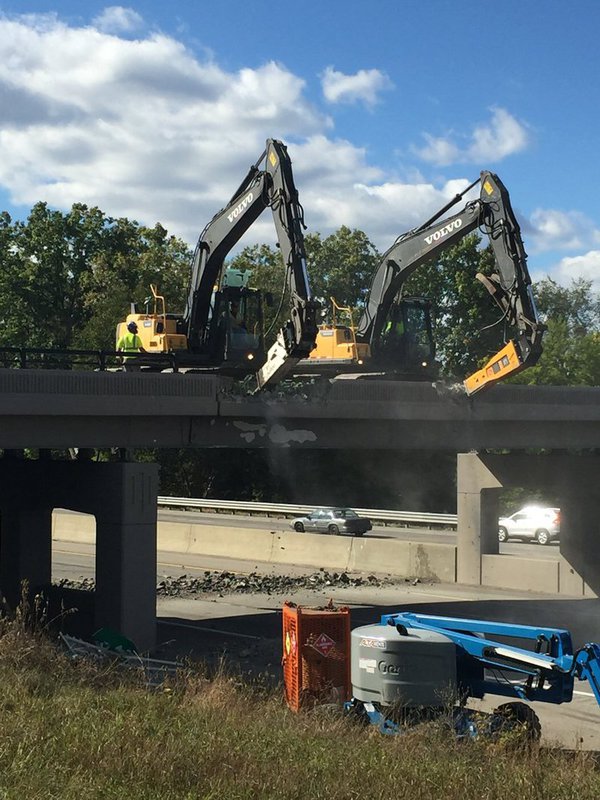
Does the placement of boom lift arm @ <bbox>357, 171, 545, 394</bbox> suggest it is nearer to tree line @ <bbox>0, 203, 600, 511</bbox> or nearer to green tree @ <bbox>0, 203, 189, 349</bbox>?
tree line @ <bbox>0, 203, 600, 511</bbox>

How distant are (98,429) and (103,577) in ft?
8.96

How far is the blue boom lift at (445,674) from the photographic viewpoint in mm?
10727

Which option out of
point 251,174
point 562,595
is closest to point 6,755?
point 251,174

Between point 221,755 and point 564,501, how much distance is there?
72.5 ft

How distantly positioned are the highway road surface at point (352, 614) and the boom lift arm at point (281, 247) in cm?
536

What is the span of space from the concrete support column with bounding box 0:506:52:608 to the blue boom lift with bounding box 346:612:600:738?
15.6 meters

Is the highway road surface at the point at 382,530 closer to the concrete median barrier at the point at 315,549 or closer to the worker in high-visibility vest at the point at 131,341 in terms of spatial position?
the concrete median barrier at the point at 315,549

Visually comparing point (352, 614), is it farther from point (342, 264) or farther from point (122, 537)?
point (342, 264)

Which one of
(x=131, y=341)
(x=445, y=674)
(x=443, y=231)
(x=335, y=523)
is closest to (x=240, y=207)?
(x=131, y=341)

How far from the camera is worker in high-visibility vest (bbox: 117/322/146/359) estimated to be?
2548 centimetres

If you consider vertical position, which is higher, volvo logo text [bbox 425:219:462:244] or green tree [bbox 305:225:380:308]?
green tree [bbox 305:225:380:308]

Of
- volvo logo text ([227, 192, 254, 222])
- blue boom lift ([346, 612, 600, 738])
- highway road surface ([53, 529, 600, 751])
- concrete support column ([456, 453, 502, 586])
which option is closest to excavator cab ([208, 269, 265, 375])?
volvo logo text ([227, 192, 254, 222])

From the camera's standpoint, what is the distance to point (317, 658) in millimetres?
12195

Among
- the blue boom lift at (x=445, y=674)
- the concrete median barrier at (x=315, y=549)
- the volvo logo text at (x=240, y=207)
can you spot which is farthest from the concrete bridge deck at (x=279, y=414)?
the blue boom lift at (x=445, y=674)
